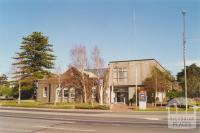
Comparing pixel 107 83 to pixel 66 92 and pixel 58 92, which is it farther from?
pixel 58 92

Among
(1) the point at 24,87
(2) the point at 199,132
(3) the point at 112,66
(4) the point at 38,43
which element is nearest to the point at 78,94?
(3) the point at 112,66

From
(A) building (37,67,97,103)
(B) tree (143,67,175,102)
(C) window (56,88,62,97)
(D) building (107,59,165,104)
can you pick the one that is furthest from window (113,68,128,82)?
(C) window (56,88,62,97)

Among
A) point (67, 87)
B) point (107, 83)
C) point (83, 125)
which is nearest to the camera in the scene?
point (83, 125)

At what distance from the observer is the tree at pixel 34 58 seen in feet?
235

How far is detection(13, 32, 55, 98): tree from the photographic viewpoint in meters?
71.6

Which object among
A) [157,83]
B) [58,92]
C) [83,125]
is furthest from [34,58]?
[83,125]

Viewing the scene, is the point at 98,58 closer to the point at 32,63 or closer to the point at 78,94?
the point at 78,94

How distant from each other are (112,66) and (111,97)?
22.2 feet

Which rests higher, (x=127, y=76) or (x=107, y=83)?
(x=127, y=76)

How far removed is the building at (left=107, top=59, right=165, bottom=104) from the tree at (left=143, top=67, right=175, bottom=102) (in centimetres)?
456

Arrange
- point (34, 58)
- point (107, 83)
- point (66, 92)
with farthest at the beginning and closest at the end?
point (34, 58)
point (66, 92)
point (107, 83)

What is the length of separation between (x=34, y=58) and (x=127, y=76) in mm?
24595

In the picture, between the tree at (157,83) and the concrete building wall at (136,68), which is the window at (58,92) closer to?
the concrete building wall at (136,68)

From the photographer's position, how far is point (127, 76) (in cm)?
5988
